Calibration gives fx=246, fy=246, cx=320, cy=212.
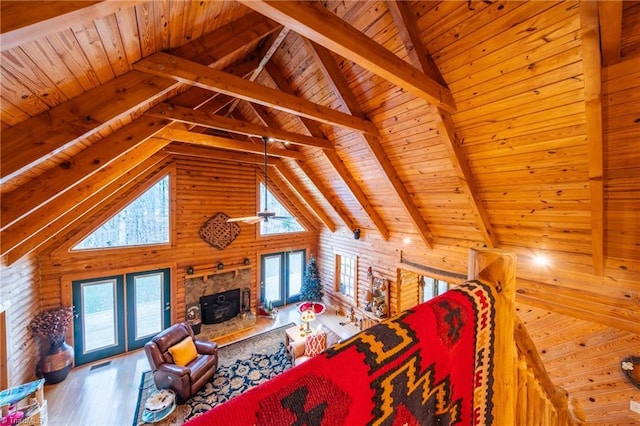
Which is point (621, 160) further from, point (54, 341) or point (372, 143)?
point (54, 341)

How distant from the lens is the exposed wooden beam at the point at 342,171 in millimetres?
3877

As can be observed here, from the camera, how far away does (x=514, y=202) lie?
316 centimetres

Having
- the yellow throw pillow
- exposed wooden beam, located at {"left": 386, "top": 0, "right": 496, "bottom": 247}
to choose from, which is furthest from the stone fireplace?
exposed wooden beam, located at {"left": 386, "top": 0, "right": 496, "bottom": 247}

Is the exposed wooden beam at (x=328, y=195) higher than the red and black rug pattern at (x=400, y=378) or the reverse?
higher

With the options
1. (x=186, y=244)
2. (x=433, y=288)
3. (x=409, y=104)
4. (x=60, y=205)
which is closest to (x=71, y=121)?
(x=60, y=205)

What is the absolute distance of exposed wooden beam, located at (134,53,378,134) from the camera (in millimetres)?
1866

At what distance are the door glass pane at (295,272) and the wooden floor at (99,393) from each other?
152 inches

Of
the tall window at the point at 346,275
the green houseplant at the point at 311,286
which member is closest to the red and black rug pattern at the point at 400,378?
the tall window at the point at 346,275

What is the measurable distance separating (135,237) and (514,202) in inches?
268

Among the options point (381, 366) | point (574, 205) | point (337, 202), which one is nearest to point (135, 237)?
point (337, 202)

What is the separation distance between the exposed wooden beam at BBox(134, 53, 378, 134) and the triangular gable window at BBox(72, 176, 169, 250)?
4067 mm

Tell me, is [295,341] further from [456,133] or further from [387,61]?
[387,61]

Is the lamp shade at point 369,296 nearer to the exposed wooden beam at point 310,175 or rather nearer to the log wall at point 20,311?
the exposed wooden beam at point 310,175

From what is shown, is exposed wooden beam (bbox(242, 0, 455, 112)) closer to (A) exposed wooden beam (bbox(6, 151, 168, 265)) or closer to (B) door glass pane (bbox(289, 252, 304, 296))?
(A) exposed wooden beam (bbox(6, 151, 168, 265))
